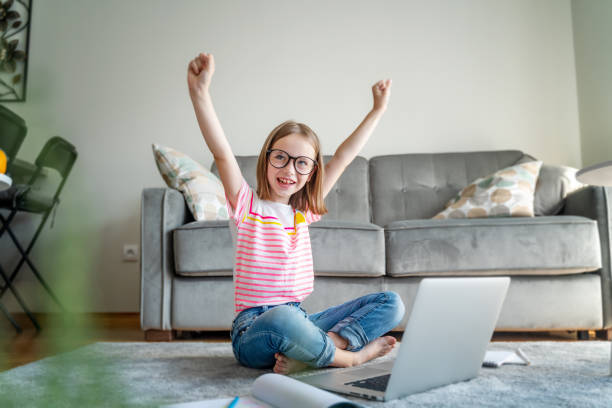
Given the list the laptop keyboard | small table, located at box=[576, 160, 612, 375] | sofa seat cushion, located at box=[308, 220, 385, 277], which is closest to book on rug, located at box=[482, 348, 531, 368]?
the laptop keyboard

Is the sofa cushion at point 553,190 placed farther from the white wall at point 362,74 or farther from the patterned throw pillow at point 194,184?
the patterned throw pillow at point 194,184

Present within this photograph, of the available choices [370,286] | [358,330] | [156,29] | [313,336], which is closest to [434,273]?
[370,286]

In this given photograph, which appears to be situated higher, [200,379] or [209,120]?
[209,120]

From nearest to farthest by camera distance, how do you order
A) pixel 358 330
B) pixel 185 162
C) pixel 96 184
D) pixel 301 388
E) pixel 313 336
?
pixel 96 184, pixel 301 388, pixel 313 336, pixel 358 330, pixel 185 162

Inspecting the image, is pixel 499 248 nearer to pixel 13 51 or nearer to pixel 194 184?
pixel 194 184

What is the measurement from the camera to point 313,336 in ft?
3.67

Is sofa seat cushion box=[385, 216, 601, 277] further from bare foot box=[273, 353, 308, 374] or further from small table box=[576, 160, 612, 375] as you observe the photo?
bare foot box=[273, 353, 308, 374]

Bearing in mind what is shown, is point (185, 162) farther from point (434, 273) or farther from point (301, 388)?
point (301, 388)

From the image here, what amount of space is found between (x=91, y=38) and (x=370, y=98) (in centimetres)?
287

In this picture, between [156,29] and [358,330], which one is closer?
[358,330]

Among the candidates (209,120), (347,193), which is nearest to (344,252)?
(347,193)

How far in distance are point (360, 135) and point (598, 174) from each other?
580 millimetres

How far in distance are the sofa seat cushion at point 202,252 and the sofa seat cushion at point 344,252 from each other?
0.33 m

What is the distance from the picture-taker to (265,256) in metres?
1.27
